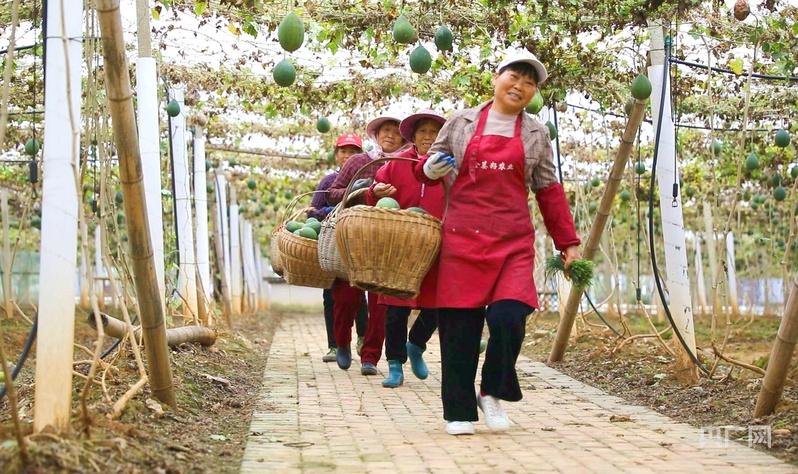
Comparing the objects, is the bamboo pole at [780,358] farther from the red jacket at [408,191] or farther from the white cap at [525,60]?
the red jacket at [408,191]

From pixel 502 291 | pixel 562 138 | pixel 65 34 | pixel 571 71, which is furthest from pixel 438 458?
pixel 562 138

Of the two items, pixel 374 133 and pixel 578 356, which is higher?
pixel 374 133

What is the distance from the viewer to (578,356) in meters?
8.24

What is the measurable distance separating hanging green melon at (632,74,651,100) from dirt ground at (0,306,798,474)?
70.0 inches

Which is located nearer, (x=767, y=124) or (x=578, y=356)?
(x=578, y=356)

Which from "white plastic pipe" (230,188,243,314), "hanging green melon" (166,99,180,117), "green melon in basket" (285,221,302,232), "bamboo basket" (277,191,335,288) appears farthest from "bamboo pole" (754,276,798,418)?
"white plastic pipe" (230,188,243,314)

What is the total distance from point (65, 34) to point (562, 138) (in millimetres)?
10804

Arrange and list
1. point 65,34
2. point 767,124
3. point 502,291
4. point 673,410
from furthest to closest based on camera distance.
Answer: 1. point 767,124
2. point 673,410
3. point 502,291
4. point 65,34

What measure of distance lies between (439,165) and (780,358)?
1.76m

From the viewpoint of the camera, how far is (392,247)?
4.53m

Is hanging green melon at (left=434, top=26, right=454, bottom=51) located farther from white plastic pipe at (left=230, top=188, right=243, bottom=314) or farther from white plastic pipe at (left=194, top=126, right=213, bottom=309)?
white plastic pipe at (left=230, top=188, right=243, bottom=314)

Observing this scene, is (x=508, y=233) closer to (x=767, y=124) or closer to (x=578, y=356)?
(x=578, y=356)

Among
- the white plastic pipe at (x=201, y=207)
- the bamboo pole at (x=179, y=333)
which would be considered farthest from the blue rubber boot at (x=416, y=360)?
the white plastic pipe at (x=201, y=207)

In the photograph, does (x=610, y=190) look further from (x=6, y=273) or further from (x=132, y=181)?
(x=6, y=273)
